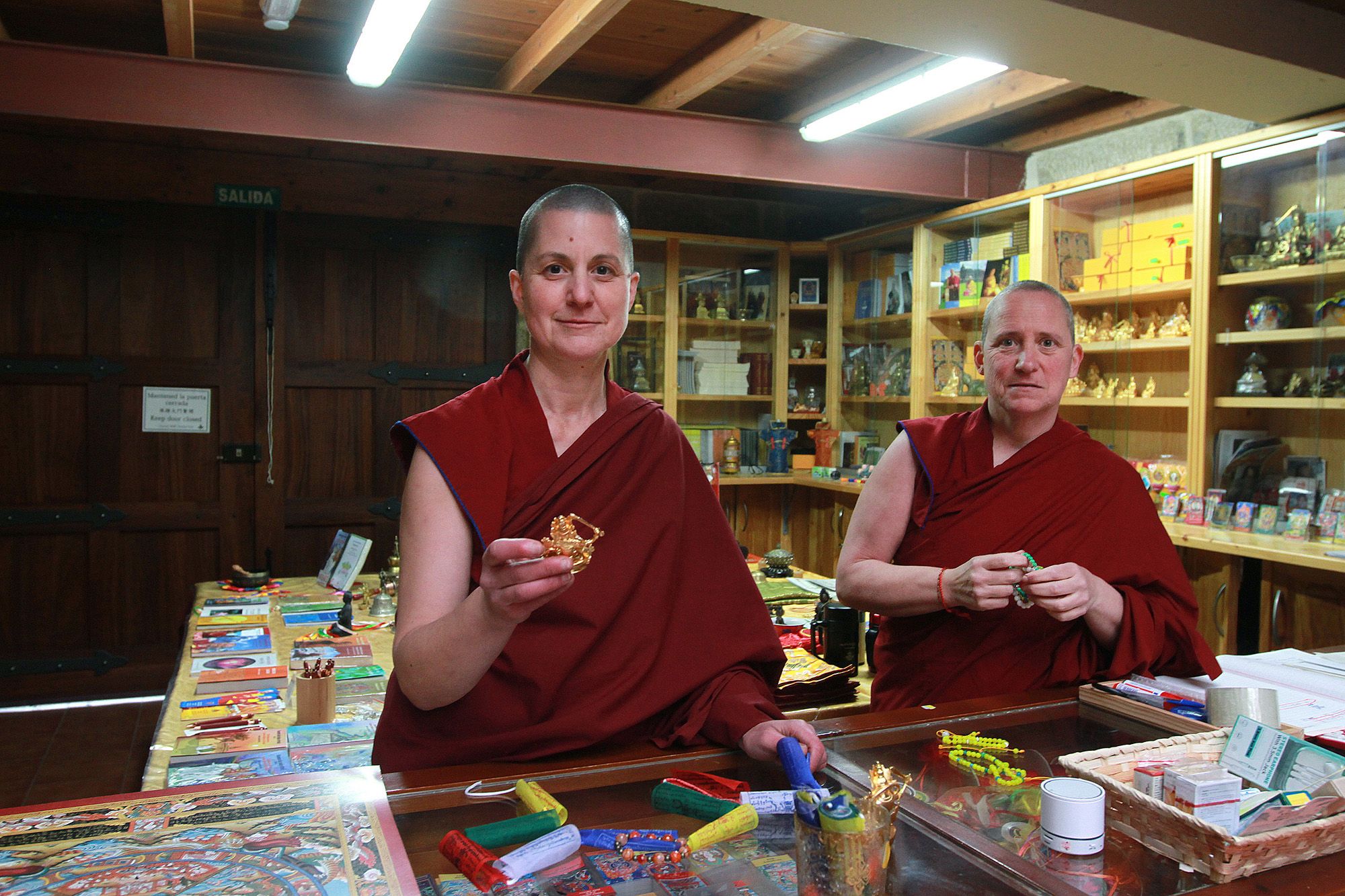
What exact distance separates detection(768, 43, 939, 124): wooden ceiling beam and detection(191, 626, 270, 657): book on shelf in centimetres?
295

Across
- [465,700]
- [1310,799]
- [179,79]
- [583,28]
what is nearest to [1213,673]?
[1310,799]

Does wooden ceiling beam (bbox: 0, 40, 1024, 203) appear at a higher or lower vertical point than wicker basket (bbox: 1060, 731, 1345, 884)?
higher

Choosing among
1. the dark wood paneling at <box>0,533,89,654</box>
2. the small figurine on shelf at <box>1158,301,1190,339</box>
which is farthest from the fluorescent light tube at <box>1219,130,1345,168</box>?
the dark wood paneling at <box>0,533,89,654</box>

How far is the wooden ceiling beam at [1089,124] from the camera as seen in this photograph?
4156 mm

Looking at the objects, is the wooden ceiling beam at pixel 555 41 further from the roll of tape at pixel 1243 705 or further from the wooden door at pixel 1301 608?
the wooden door at pixel 1301 608

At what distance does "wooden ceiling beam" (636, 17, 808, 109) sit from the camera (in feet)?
11.6

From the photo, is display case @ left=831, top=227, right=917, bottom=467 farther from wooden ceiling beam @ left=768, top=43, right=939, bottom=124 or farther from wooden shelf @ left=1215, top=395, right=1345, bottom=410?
wooden shelf @ left=1215, top=395, right=1345, bottom=410

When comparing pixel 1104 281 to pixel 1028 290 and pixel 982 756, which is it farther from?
pixel 982 756

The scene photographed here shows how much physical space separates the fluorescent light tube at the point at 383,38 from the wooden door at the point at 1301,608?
129 inches

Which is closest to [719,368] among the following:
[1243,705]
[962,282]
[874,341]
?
[874,341]

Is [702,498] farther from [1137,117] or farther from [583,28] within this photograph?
[1137,117]

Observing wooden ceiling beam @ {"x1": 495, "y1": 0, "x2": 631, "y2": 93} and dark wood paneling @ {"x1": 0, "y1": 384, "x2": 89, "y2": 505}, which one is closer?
wooden ceiling beam @ {"x1": 495, "y1": 0, "x2": 631, "y2": 93}

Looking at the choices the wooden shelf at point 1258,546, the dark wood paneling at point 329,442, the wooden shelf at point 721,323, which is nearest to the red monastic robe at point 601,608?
the wooden shelf at point 1258,546

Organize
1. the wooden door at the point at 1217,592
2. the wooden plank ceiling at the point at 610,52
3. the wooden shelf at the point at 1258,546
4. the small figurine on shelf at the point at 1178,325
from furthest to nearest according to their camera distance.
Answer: the small figurine on shelf at the point at 1178,325, the wooden plank ceiling at the point at 610,52, the wooden door at the point at 1217,592, the wooden shelf at the point at 1258,546
